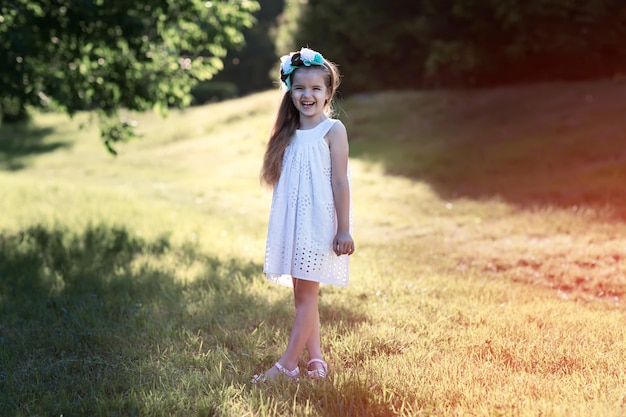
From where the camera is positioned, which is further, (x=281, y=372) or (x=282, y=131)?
(x=282, y=131)

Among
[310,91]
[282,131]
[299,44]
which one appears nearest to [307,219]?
[282,131]

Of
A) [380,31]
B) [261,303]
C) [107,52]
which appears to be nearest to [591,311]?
[261,303]

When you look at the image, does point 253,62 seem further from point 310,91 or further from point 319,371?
point 319,371

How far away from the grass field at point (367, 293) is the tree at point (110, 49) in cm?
175

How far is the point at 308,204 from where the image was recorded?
383 cm

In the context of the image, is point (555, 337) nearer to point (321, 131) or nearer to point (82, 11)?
point (321, 131)

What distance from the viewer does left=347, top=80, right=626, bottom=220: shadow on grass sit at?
456 inches

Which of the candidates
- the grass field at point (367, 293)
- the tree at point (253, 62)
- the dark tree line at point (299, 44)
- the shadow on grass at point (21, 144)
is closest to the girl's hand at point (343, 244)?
the grass field at point (367, 293)

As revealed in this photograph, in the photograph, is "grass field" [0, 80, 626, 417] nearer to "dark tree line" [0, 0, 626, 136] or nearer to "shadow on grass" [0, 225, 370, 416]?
"shadow on grass" [0, 225, 370, 416]

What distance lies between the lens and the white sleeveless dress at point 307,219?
380 centimetres

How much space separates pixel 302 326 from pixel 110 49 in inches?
262

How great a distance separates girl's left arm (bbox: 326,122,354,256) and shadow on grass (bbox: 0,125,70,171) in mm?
18771

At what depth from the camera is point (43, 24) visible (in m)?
8.38

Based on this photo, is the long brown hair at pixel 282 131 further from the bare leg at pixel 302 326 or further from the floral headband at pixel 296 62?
the bare leg at pixel 302 326
